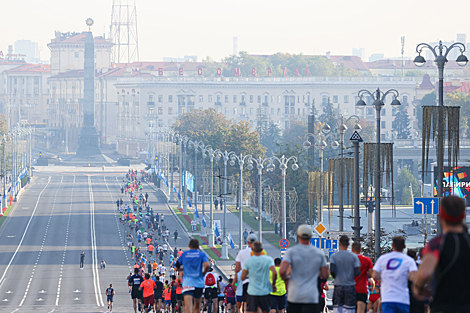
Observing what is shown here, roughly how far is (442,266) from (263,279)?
6.01 meters

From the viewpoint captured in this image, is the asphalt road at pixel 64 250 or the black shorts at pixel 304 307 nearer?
the black shorts at pixel 304 307

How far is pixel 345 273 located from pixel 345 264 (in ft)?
0.54

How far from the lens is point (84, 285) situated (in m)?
55.8

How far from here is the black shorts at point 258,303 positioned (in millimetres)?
14836

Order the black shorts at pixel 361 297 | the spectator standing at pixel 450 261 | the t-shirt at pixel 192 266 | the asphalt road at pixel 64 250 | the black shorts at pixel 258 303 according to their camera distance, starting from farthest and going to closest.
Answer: the asphalt road at pixel 64 250, the t-shirt at pixel 192 266, the black shorts at pixel 361 297, the black shorts at pixel 258 303, the spectator standing at pixel 450 261

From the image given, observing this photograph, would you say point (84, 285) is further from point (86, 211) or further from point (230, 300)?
point (86, 211)

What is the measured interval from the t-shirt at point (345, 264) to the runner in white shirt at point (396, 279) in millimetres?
1625

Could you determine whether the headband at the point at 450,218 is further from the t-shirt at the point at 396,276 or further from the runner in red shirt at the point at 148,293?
the runner in red shirt at the point at 148,293

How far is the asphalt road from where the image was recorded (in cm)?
5059

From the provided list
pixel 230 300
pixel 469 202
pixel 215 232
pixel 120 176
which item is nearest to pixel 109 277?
pixel 215 232

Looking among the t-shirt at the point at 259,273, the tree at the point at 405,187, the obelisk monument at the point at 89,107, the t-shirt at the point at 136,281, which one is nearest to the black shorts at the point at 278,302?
the t-shirt at the point at 259,273

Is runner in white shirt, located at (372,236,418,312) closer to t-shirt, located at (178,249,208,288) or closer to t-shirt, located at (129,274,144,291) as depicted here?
t-shirt, located at (178,249,208,288)

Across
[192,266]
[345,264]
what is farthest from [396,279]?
[192,266]

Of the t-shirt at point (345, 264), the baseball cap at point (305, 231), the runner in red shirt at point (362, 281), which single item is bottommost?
the runner in red shirt at point (362, 281)
